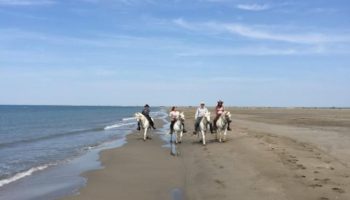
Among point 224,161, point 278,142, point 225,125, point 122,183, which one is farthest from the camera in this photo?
point 225,125

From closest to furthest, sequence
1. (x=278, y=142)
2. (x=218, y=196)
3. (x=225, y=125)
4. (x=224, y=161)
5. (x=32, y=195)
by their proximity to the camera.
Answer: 1. (x=218, y=196)
2. (x=32, y=195)
3. (x=224, y=161)
4. (x=278, y=142)
5. (x=225, y=125)

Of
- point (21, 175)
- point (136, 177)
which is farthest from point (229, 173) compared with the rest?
point (21, 175)

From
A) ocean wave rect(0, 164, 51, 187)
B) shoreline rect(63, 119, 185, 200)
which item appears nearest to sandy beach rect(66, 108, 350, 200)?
shoreline rect(63, 119, 185, 200)

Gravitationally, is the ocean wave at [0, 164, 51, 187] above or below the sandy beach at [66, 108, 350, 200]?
below

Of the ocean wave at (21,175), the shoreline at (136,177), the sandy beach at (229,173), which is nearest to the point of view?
the sandy beach at (229,173)

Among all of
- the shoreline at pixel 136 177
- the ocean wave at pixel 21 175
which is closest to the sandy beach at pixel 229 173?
the shoreline at pixel 136 177

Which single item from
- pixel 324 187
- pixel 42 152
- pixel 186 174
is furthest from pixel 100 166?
pixel 324 187

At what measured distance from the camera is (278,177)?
13.9m

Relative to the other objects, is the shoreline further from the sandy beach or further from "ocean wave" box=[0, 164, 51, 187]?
"ocean wave" box=[0, 164, 51, 187]

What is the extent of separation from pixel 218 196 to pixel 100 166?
7960mm

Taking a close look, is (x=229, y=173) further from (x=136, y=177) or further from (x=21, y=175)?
(x=21, y=175)

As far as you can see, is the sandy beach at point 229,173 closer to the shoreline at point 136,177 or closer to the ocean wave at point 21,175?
the shoreline at point 136,177

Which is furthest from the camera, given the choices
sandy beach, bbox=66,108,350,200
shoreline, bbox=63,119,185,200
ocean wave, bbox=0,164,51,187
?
ocean wave, bbox=0,164,51,187

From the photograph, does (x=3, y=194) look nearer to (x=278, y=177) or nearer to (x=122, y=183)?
(x=122, y=183)
